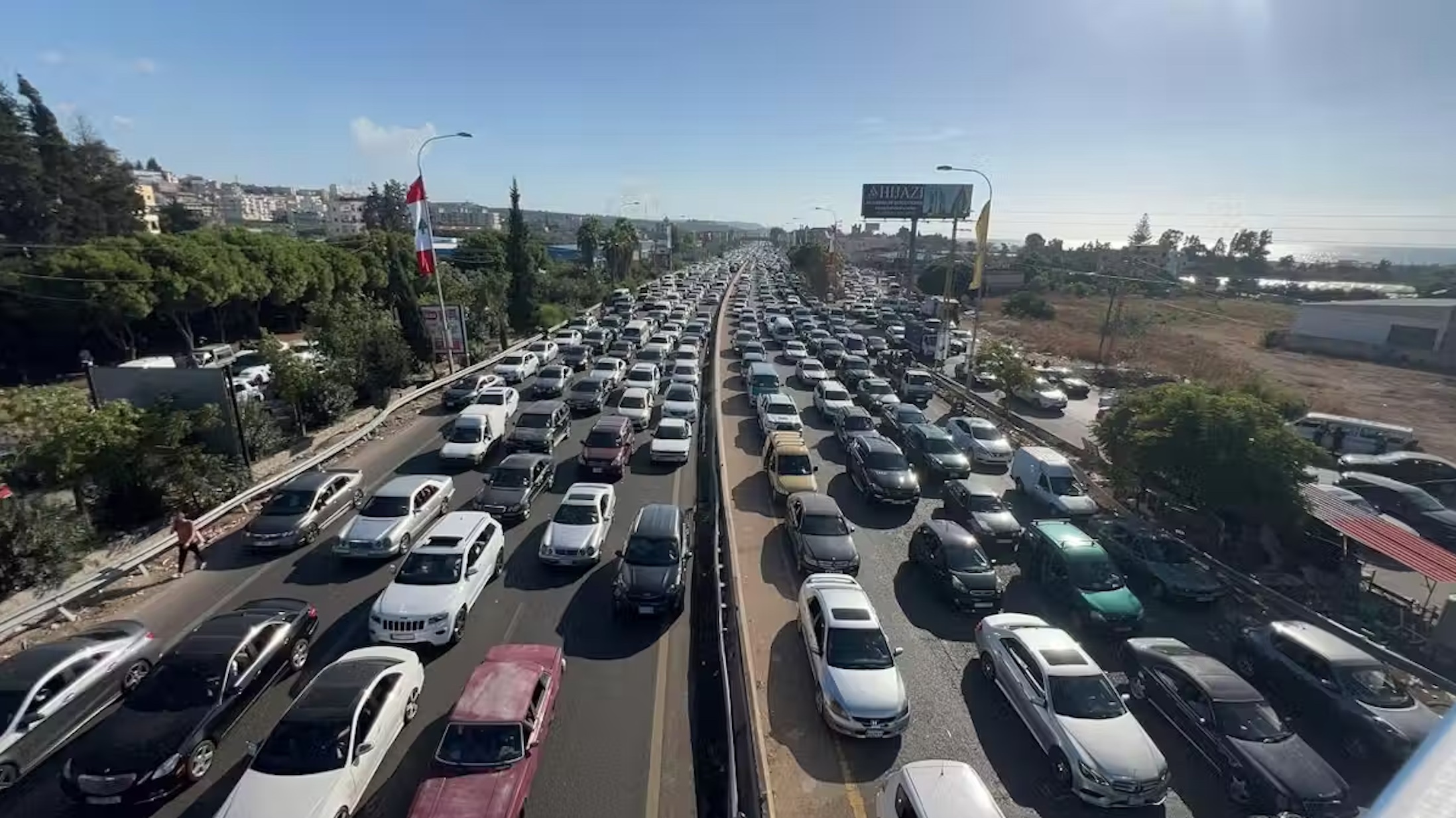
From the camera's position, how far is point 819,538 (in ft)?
54.0

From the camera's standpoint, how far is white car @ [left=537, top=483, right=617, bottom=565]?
15719 millimetres

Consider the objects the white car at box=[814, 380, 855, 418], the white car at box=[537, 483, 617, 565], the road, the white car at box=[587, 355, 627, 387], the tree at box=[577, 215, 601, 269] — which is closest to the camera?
the road

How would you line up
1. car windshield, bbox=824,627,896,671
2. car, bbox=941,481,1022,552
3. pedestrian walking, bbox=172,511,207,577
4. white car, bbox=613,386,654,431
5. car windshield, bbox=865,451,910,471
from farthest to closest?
white car, bbox=613,386,654,431 → car windshield, bbox=865,451,910,471 → car, bbox=941,481,1022,552 → pedestrian walking, bbox=172,511,207,577 → car windshield, bbox=824,627,896,671

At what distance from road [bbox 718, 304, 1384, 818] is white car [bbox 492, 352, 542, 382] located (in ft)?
55.6

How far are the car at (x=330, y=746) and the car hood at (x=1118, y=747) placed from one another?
34.9 ft

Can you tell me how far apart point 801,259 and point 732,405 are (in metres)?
66.1

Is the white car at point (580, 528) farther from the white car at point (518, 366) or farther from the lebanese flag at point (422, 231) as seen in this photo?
the lebanese flag at point (422, 231)

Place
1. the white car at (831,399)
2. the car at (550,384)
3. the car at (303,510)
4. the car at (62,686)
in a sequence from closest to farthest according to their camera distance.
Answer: the car at (62,686) < the car at (303,510) < the white car at (831,399) < the car at (550,384)

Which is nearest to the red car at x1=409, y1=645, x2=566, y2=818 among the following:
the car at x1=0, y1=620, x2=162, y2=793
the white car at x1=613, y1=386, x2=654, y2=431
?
the car at x1=0, y1=620, x2=162, y2=793

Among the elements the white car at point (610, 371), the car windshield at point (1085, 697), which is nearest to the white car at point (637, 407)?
the white car at point (610, 371)

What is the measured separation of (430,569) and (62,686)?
5579 millimetres

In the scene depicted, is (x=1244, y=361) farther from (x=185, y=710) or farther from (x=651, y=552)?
(x=185, y=710)

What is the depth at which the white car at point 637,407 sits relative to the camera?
2631cm

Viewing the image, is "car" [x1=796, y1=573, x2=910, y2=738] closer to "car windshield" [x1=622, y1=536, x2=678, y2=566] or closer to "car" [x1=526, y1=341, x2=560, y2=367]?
"car windshield" [x1=622, y1=536, x2=678, y2=566]
